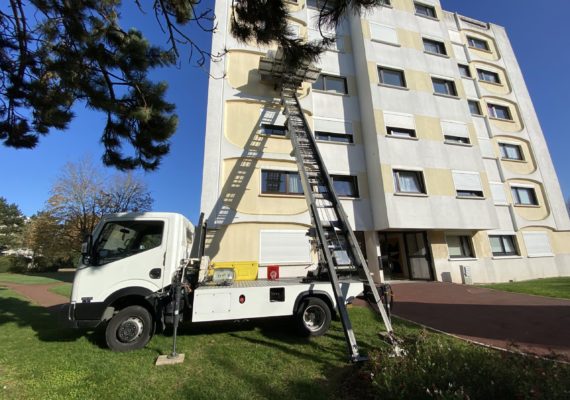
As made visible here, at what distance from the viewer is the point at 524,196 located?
16.5 m

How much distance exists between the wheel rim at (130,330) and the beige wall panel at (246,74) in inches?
454

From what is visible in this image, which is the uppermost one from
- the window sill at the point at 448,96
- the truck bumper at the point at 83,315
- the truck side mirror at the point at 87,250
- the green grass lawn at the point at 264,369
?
the window sill at the point at 448,96

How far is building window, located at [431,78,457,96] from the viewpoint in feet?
53.3

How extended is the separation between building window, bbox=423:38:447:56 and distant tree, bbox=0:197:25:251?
5833cm

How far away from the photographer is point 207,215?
37.8 feet

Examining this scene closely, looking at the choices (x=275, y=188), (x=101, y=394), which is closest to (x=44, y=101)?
(x=101, y=394)

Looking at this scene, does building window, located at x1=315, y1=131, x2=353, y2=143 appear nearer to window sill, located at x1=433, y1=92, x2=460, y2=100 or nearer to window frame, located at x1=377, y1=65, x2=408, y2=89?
window frame, located at x1=377, y1=65, x2=408, y2=89

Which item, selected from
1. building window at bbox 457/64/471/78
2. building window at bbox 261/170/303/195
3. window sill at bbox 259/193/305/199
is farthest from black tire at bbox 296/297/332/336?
building window at bbox 457/64/471/78

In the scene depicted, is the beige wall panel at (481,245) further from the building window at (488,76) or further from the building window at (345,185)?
the building window at (488,76)

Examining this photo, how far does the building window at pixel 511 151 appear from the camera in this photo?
56.1ft

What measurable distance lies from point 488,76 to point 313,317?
22.5 metres

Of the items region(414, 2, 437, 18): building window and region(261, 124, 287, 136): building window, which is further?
region(414, 2, 437, 18): building window

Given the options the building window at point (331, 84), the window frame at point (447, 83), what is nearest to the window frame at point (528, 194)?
the window frame at point (447, 83)

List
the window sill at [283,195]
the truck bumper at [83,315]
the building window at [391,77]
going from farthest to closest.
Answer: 1. the building window at [391,77]
2. the window sill at [283,195]
3. the truck bumper at [83,315]
